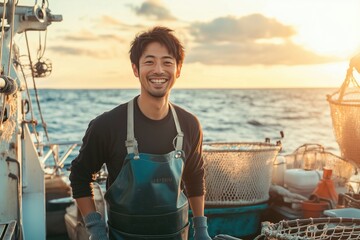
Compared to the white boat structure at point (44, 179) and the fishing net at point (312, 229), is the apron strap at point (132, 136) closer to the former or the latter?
the fishing net at point (312, 229)

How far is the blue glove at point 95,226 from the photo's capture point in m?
2.93

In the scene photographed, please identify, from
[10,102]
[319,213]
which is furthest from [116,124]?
[319,213]

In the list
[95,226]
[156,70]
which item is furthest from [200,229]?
[156,70]

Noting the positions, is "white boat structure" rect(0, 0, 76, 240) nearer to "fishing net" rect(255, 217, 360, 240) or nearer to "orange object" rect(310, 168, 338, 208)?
"fishing net" rect(255, 217, 360, 240)

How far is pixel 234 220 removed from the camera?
230 inches

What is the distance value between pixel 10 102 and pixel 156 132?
2063 millimetres

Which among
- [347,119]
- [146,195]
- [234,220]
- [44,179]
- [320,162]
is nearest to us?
[146,195]

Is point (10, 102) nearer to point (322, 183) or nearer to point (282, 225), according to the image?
point (282, 225)

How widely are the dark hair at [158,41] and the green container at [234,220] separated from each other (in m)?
3.14

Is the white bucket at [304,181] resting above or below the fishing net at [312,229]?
below

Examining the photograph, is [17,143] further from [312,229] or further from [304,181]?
[304,181]

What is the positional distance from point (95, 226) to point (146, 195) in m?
0.41

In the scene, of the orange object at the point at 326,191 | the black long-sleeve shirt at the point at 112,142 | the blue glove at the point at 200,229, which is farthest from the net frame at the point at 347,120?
the black long-sleeve shirt at the point at 112,142

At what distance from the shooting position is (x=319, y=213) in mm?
5641
